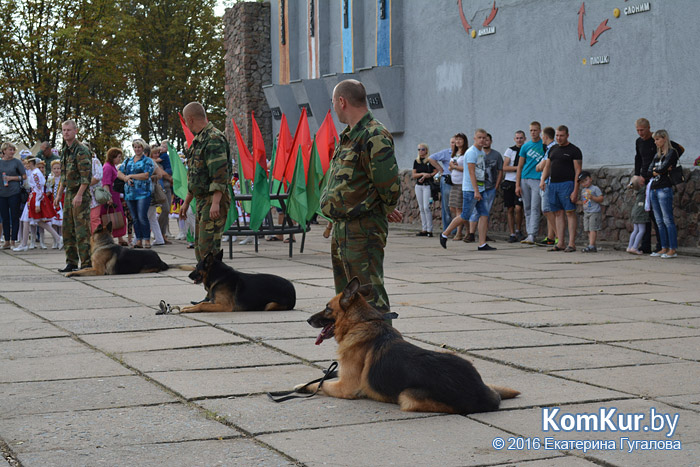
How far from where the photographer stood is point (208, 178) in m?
9.94

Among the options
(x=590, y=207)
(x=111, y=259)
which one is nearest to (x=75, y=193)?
(x=111, y=259)

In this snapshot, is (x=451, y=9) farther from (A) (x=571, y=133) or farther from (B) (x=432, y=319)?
(B) (x=432, y=319)

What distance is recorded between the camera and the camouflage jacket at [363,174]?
643cm

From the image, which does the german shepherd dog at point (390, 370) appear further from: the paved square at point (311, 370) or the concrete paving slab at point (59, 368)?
the concrete paving slab at point (59, 368)

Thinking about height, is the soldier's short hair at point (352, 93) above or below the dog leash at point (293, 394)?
above

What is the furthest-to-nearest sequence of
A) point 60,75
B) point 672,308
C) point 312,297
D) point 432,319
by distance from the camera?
point 60,75, point 312,297, point 672,308, point 432,319

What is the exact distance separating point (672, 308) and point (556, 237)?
7.31 m

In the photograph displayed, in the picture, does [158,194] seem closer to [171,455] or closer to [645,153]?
[645,153]

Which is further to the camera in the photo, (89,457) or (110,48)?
(110,48)

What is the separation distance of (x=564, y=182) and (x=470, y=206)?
1821 millimetres

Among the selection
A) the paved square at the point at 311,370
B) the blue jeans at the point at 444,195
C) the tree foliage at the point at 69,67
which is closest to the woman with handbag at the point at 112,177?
the paved square at the point at 311,370

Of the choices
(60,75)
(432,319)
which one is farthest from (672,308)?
(60,75)

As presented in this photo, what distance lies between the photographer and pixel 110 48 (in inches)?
1618

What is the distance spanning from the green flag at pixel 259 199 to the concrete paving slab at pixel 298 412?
33.7 ft
